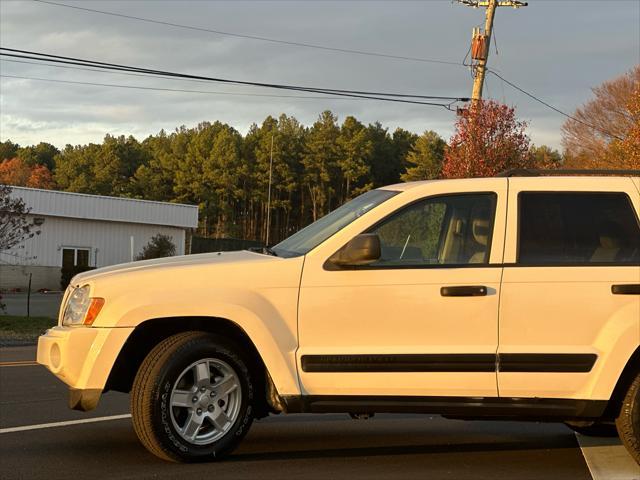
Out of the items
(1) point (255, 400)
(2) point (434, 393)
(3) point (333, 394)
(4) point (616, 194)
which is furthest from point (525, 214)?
(1) point (255, 400)

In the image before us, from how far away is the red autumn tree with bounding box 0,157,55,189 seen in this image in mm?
120375

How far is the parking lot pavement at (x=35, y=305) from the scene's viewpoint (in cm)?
2971

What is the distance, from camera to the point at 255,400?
6.62 m

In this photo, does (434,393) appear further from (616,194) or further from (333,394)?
(616,194)

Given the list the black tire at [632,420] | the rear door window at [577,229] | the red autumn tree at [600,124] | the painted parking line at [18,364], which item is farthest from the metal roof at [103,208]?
the black tire at [632,420]

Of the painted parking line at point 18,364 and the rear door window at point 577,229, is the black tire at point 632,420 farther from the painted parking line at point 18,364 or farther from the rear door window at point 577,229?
the painted parking line at point 18,364

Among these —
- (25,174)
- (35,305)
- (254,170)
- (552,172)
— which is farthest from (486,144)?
(25,174)

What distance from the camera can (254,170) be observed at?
374 ft

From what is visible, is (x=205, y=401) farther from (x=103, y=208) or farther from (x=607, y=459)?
(x=103, y=208)

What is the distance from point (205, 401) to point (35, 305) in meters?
29.3

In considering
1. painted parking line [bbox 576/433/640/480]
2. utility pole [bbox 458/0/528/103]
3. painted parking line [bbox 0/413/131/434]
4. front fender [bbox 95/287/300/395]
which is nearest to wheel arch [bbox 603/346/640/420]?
painted parking line [bbox 576/433/640/480]

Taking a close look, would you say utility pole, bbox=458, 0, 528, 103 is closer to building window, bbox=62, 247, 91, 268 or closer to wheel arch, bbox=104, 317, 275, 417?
wheel arch, bbox=104, 317, 275, 417

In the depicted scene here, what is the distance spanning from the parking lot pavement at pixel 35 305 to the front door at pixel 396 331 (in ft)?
73.6

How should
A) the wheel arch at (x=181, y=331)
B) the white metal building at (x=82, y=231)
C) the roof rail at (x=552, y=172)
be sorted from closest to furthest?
1. the wheel arch at (x=181, y=331)
2. the roof rail at (x=552, y=172)
3. the white metal building at (x=82, y=231)
